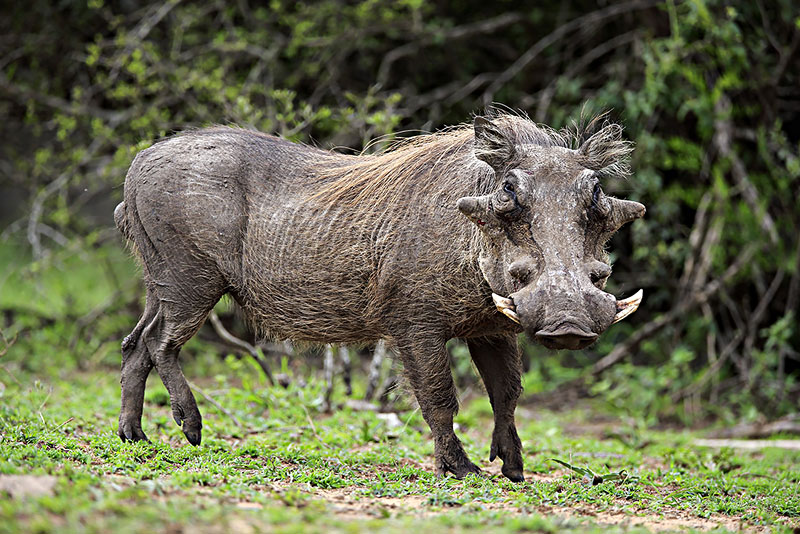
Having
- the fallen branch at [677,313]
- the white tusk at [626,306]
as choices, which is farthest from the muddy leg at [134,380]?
the fallen branch at [677,313]

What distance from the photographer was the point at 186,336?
457cm

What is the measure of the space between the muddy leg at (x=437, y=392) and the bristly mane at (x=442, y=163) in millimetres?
715

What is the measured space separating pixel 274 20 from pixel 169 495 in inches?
236

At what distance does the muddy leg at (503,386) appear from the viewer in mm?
4398

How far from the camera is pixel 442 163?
4320mm

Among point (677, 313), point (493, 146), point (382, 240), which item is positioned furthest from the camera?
point (677, 313)

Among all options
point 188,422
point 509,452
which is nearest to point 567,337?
point 509,452

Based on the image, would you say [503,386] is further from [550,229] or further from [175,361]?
[175,361]

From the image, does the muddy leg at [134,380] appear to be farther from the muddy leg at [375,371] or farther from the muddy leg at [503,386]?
the muddy leg at [375,371]

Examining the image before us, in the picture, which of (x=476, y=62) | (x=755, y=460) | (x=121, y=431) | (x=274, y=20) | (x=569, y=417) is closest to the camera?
(x=121, y=431)

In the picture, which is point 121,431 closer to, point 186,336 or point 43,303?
point 186,336

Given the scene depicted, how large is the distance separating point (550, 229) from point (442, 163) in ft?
2.80

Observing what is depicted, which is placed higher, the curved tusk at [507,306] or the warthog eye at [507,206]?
the warthog eye at [507,206]

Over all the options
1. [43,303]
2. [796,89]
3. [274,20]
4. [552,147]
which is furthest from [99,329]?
[796,89]
